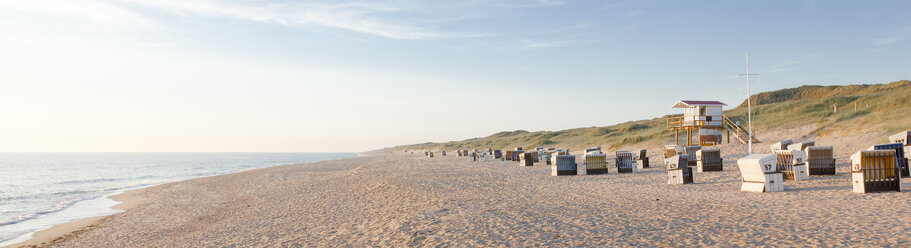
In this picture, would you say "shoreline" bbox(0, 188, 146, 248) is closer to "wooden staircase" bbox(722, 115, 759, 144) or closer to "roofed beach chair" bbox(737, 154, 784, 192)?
"roofed beach chair" bbox(737, 154, 784, 192)

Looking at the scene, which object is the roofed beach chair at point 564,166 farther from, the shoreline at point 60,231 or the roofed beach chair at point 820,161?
the shoreline at point 60,231

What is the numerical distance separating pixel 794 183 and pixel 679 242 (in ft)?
29.6

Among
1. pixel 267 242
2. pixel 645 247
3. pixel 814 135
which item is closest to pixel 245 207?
pixel 267 242

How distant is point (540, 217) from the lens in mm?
9719

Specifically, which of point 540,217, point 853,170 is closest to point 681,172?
point 853,170

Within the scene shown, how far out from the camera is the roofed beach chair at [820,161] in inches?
609

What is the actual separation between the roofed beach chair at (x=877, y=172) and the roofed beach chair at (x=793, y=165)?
9.57 feet

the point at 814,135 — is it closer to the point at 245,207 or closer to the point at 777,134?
the point at 777,134

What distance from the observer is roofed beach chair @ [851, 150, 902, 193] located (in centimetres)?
1137

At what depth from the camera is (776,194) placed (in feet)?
38.8

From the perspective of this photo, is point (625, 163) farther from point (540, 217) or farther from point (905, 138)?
point (540, 217)

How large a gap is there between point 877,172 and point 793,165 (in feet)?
→ 9.88

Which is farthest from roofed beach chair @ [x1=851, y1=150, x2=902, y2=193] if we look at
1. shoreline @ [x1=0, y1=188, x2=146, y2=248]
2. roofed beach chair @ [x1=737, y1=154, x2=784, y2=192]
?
shoreline @ [x1=0, y1=188, x2=146, y2=248]

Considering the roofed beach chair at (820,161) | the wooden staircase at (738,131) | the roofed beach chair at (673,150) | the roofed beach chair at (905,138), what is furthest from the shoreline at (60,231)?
the wooden staircase at (738,131)
